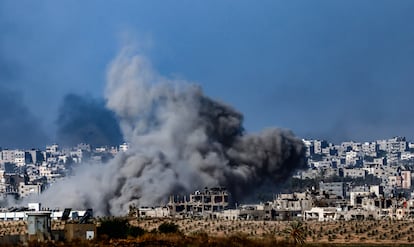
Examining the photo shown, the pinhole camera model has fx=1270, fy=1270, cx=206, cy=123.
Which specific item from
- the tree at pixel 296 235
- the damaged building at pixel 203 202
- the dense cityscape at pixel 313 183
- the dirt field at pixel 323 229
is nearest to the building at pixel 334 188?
the dense cityscape at pixel 313 183

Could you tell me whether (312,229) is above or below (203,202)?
below

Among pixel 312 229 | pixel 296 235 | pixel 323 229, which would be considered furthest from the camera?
pixel 323 229

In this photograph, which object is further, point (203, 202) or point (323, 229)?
point (203, 202)

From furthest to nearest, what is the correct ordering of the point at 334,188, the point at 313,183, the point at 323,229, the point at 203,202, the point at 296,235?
the point at 313,183, the point at 334,188, the point at 203,202, the point at 323,229, the point at 296,235

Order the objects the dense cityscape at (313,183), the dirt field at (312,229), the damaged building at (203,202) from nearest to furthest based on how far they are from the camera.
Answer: the dirt field at (312,229)
the dense cityscape at (313,183)
the damaged building at (203,202)

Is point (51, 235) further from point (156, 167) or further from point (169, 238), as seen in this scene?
point (156, 167)

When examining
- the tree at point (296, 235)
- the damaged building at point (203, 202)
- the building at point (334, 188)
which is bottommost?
the tree at point (296, 235)

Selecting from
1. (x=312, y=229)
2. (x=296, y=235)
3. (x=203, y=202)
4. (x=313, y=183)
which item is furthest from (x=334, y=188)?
(x=296, y=235)

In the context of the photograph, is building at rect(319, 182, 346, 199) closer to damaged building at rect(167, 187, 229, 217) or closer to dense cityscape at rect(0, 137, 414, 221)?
dense cityscape at rect(0, 137, 414, 221)

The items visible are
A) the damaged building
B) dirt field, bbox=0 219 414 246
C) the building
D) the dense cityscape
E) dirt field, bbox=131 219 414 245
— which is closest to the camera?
dirt field, bbox=0 219 414 246

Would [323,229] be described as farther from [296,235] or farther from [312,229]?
[296,235]

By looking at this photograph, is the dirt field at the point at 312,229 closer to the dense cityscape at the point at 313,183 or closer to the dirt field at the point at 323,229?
the dirt field at the point at 323,229

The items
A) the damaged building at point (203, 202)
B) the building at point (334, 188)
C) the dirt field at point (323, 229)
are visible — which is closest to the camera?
the dirt field at point (323, 229)

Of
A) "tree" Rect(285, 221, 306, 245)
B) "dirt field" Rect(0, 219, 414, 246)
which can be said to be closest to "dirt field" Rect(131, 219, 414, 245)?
"dirt field" Rect(0, 219, 414, 246)
